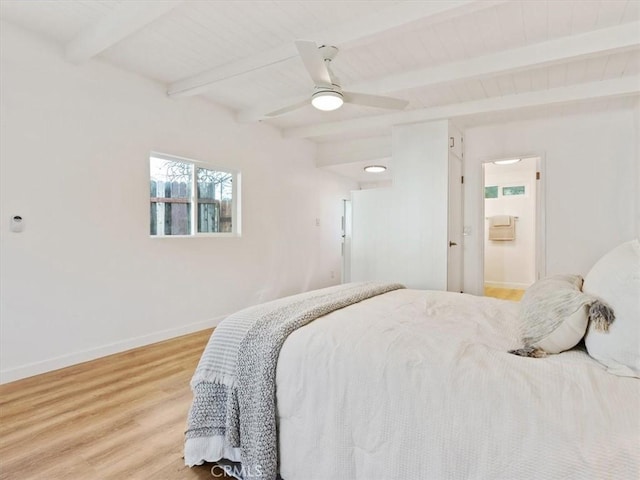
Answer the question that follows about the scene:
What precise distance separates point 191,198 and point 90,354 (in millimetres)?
1787

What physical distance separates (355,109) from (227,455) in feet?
11.8

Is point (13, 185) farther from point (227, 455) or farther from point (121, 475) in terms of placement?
point (227, 455)

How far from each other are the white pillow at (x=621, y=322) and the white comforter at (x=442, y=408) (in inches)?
1.7

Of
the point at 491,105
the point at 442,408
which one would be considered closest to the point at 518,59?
the point at 491,105

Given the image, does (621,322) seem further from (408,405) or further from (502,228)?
(502,228)

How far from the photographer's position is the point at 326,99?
2.44 meters

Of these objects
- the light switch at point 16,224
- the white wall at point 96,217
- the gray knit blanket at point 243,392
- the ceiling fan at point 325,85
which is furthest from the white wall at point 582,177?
the light switch at point 16,224

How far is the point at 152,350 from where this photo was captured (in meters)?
3.21

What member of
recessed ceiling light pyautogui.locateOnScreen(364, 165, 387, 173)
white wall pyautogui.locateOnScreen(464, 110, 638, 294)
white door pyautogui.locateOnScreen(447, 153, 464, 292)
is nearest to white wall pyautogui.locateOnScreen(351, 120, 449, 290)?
white door pyautogui.locateOnScreen(447, 153, 464, 292)

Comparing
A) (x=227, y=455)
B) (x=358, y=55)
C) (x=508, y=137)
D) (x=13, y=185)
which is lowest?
(x=227, y=455)

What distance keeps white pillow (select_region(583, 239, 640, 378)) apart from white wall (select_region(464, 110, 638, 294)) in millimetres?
3250

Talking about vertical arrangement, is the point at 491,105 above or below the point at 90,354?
above

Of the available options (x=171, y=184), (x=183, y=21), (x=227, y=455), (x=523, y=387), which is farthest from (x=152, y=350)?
(x=523, y=387)

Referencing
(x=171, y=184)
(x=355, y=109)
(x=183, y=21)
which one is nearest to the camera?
(x=183, y=21)
